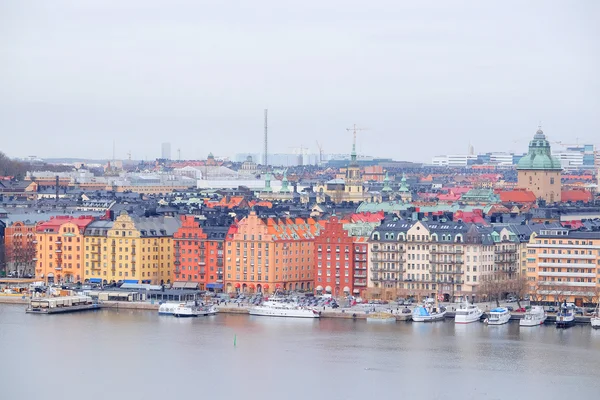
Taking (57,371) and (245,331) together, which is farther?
(245,331)

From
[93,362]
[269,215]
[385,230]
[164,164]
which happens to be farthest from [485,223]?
[164,164]

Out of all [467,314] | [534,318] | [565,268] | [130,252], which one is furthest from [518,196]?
[534,318]

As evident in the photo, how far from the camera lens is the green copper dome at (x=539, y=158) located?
68.7 metres

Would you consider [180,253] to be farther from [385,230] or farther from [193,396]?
[193,396]

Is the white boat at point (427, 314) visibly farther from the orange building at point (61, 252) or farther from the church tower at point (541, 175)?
the church tower at point (541, 175)

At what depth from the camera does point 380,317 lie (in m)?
38.8

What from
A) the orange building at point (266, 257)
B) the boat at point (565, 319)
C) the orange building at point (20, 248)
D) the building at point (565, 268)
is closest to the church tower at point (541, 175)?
the orange building at point (20, 248)

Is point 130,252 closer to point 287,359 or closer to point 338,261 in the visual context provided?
point 338,261

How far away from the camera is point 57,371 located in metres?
32.0

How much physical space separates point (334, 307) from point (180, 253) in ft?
19.0

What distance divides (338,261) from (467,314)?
205 inches

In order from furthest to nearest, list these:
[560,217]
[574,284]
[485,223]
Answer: [560,217] → [485,223] → [574,284]

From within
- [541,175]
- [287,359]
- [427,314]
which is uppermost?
[541,175]

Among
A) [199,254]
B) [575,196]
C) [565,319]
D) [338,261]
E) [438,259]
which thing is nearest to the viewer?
[565,319]
